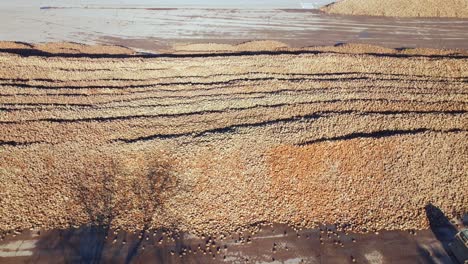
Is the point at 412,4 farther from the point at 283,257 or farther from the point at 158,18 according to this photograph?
the point at 283,257

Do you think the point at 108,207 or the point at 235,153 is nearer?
the point at 108,207

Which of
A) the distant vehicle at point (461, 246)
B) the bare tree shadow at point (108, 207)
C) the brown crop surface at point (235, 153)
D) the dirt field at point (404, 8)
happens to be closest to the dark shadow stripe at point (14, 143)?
the brown crop surface at point (235, 153)

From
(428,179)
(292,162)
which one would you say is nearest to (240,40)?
(292,162)

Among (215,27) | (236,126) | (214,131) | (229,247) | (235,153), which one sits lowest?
(229,247)

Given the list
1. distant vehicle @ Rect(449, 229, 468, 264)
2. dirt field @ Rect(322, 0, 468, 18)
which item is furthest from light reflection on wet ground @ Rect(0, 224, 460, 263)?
dirt field @ Rect(322, 0, 468, 18)

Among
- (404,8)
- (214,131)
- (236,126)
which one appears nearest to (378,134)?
(236,126)

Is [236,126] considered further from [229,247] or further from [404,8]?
[404,8]
